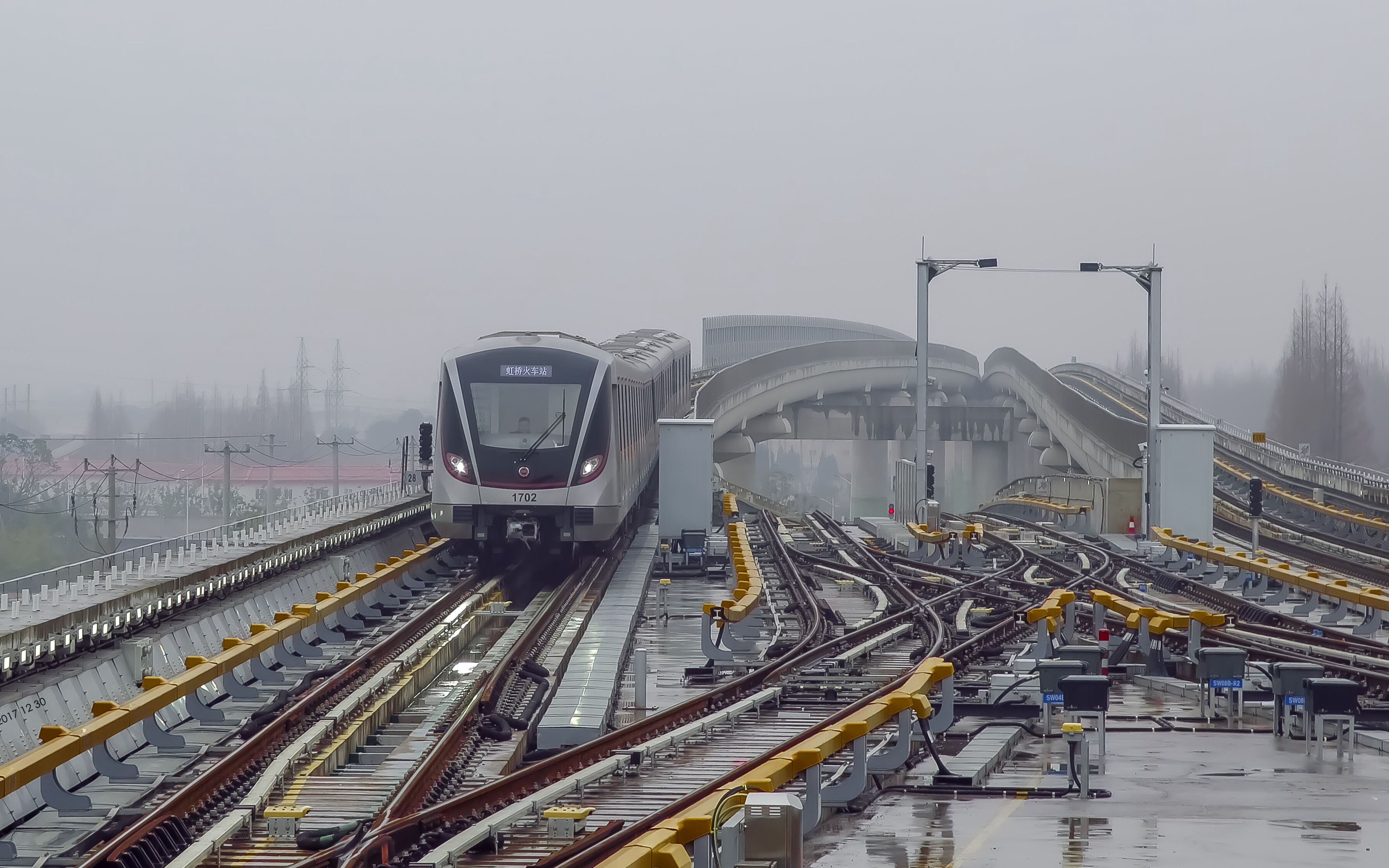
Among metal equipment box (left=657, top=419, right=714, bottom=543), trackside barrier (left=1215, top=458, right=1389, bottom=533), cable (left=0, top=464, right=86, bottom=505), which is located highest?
metal equipment box (left=657, top=419, right=714, bottom=543)

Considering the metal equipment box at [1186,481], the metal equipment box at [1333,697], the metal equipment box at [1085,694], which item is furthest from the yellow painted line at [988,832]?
the metal equipment box at [1186,481]

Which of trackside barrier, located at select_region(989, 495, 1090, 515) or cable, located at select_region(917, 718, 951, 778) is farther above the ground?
trackside barrier, located at select_region(989, 495, 1090, 515)

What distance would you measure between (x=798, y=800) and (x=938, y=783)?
3615 mm

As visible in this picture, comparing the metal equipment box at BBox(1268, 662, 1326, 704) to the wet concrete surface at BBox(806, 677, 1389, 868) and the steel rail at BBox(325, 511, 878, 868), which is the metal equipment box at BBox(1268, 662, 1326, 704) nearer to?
the wet concrete surface at BBox(806, 677, 1389, 868)

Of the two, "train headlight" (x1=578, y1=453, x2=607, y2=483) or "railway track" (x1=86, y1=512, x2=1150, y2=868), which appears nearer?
"railway track" (x1=86, y1=512, x2=1150, y2=868)

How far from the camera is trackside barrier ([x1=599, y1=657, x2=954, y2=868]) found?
6461 mm

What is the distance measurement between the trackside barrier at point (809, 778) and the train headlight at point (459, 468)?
33.6ft

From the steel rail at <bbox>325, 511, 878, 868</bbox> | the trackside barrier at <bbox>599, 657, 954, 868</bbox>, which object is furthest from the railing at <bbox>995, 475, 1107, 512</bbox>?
the trackside barrier at <bbox>599, 657, 954, 868</bbox>

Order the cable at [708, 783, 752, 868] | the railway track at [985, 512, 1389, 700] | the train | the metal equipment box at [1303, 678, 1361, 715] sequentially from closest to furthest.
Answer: the cable at [708, 783, 752, 868], the metal equipment box at [1303, 678, 1361, 715], the railway track at [985, 512, 1389, 700], the train

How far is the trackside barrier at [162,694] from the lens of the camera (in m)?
8.98

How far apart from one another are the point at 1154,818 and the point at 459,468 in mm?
13812

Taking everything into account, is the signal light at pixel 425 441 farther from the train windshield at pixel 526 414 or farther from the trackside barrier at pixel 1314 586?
the trackside barrier at pixel 1314 586

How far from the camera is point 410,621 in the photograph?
18141 millimetres

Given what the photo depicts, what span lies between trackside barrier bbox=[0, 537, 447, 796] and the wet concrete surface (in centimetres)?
438
